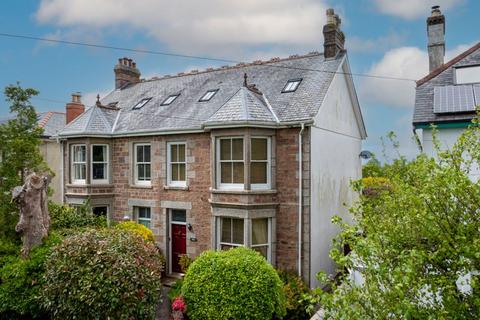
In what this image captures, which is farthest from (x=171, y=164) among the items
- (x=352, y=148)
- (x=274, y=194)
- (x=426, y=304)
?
(x=426, y=304)

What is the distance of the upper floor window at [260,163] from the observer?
1328 cm

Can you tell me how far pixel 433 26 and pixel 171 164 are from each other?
12.0 metres

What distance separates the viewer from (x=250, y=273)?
1066 cm

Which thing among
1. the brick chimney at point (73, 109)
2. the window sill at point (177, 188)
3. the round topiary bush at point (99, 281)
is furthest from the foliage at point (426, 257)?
the brick chimney at point (73, 109)

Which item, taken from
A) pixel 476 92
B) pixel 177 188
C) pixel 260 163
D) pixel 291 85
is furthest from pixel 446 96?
pixel 177 188

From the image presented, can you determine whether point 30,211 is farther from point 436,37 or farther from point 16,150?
point 436,37

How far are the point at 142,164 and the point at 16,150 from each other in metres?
5.12

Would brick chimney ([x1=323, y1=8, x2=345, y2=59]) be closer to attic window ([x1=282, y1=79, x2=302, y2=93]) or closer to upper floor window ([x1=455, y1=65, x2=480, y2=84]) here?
attic window ([x1=282, y1=79, x2=302, y2=93])

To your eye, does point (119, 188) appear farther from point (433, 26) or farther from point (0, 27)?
point (433, 26)

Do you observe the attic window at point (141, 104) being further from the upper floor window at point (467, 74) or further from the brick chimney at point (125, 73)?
the upper floor window at point (467, 74)

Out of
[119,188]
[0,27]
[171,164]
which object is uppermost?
[0,27]

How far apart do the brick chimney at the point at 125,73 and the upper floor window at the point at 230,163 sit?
11.9 m

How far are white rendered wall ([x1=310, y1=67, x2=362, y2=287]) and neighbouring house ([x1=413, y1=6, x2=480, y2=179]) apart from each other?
9.54ft

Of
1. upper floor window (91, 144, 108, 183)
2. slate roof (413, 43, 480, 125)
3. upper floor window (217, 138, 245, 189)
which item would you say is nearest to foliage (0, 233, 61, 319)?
upper floor window (217, 138, 245, 189)
